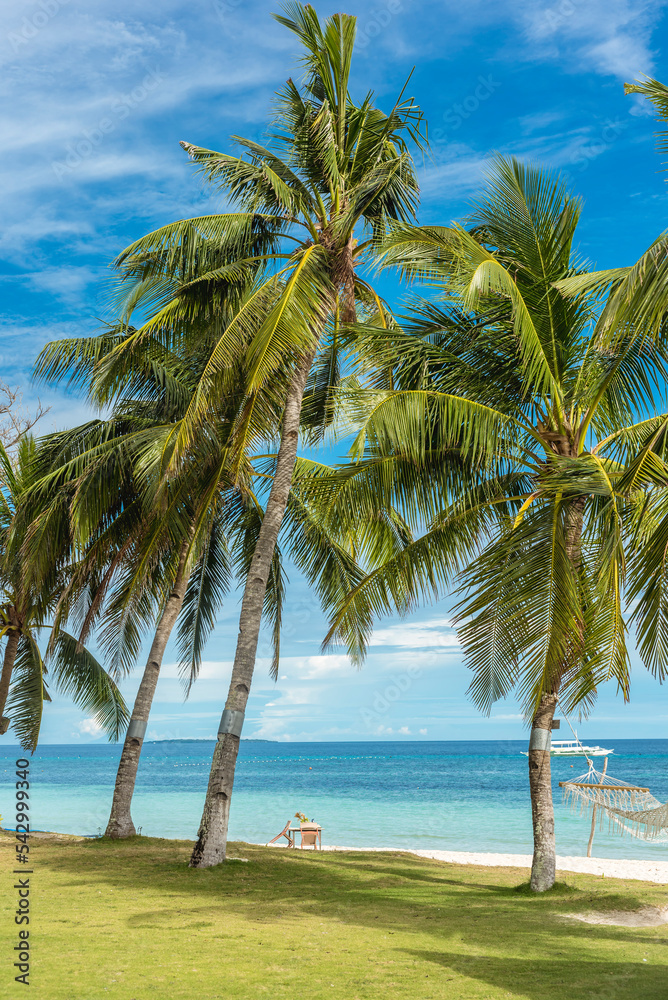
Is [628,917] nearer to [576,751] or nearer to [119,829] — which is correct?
[119,829]

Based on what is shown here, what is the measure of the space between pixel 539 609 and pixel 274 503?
3487 millimetres

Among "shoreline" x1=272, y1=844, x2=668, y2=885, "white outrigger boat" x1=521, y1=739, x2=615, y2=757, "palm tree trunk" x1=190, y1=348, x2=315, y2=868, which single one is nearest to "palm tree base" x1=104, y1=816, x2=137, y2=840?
"palm tree trunk" x1=190, y1=348, x2=315, y2=868

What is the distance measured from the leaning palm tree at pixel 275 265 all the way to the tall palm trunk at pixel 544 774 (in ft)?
10.3

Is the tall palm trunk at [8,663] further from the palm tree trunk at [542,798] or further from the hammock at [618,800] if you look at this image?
the hammock at [618,800]

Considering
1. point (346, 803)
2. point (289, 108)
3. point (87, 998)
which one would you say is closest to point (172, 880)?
point (87, 998)

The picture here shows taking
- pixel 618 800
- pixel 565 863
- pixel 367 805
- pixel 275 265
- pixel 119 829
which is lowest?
pixel 367 805

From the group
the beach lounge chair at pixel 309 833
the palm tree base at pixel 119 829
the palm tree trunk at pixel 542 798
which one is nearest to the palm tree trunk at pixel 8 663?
the palm tree base at pixel 119 829

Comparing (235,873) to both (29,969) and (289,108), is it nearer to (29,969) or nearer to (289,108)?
(29,969)

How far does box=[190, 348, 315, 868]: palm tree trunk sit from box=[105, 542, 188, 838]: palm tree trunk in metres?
1.91

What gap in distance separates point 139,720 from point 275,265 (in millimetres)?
6392

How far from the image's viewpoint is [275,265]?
10.2 metres

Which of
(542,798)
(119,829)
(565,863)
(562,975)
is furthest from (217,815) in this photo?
(565,863)

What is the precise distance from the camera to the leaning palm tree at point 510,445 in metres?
7.31

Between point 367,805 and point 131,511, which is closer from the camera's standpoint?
point 131,511
